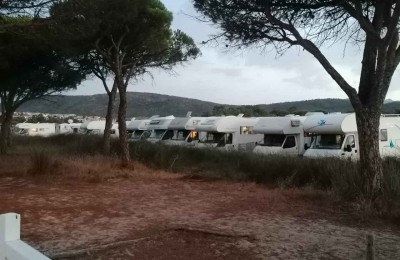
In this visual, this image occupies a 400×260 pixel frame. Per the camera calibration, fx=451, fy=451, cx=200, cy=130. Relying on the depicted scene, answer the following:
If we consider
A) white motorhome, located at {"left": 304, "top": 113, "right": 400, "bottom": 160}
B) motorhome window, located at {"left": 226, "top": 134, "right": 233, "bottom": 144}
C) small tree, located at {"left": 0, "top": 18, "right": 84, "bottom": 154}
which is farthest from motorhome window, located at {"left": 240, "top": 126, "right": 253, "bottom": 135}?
small tree, located at {"left": 0, "top": 18, "right": 84, "bottom": 154}

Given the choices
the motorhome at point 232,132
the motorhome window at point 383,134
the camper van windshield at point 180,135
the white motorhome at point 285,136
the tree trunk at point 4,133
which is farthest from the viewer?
the camper van windshield at point 180,135

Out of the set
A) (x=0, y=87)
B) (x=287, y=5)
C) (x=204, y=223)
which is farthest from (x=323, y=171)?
(x=0, y=87)

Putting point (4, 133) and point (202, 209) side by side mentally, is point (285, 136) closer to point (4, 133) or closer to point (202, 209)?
point (202, 209)

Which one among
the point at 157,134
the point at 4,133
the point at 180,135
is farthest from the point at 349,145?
the point at 4,133

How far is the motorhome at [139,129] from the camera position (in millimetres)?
33159

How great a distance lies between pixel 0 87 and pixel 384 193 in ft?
68.4

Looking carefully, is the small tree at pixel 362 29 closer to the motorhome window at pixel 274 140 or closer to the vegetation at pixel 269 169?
the vegetation at pixel 269 169

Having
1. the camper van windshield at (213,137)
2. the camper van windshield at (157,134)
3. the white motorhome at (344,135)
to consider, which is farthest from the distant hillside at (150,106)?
the white motorhome at (344,135)

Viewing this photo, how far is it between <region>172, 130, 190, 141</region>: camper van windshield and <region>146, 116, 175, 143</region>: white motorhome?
2.01 ft

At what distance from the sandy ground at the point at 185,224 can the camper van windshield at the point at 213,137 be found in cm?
1372

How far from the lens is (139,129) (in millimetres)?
34594

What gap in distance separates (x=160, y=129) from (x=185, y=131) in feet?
9.86

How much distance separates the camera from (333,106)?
167 ft

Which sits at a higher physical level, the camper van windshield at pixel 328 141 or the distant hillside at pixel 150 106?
the distant hillside at pixel 150 106
